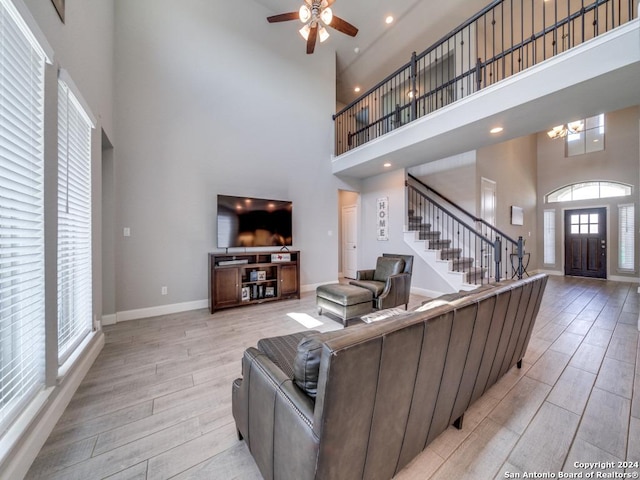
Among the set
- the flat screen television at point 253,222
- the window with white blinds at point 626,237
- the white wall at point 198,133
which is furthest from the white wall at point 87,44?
the window with white blinds at point 626,237

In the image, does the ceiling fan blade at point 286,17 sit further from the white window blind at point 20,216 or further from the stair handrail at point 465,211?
the stair handrail at point 465,211

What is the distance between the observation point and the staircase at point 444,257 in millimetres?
4559

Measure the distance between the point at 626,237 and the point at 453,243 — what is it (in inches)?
192

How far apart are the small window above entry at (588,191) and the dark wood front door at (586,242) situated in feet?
1.25

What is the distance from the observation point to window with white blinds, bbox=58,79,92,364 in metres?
1.89

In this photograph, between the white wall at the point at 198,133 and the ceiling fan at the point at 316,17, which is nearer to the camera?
the ceiling fan at the point at 316,17

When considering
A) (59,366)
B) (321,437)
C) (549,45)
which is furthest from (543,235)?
(59,366)

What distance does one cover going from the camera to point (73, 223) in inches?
83.4

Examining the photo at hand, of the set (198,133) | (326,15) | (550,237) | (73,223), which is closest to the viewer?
(73,223)

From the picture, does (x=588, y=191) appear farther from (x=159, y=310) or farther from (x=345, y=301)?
(x=159, y=310)

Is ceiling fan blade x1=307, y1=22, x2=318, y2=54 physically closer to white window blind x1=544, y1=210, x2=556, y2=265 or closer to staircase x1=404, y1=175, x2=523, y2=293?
staircase x1=404, y1=175, x2=523, y2=293

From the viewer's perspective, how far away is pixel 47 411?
1.51 metres

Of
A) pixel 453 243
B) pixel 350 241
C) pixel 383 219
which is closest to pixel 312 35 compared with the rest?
pixel 383 219

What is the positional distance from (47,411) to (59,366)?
0.36m
